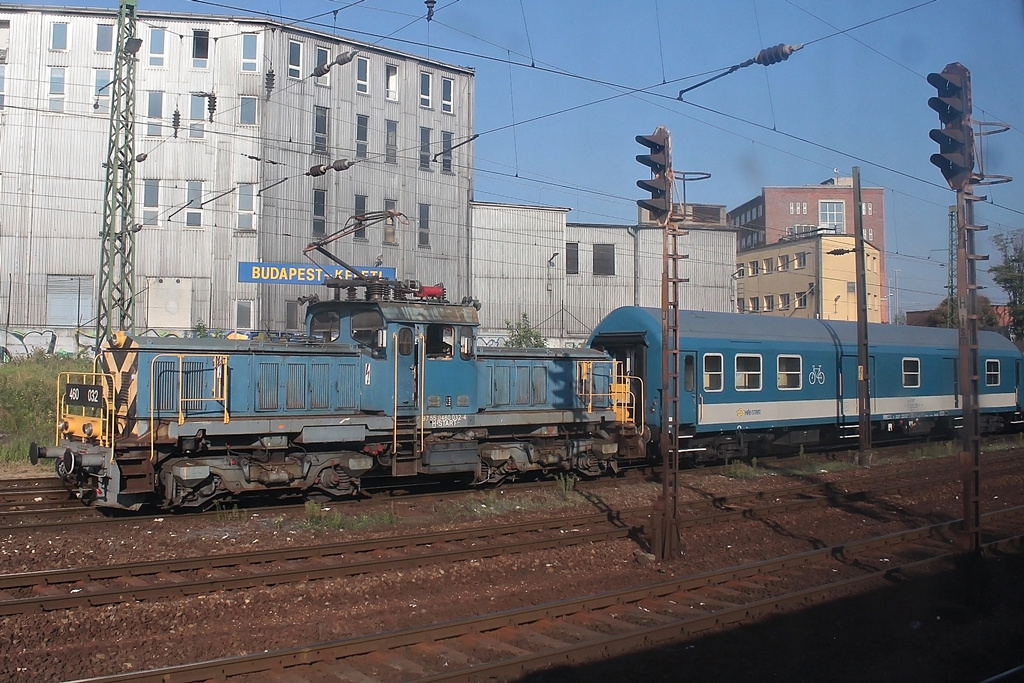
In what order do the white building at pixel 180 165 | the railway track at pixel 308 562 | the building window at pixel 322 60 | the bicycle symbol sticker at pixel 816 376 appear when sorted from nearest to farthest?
1. the railway track at pixel 308 562
2. the bicycle symbol sticker at pixel 816 376
3. the white building at pixel 180 165
4. the building window at pixel 322 60

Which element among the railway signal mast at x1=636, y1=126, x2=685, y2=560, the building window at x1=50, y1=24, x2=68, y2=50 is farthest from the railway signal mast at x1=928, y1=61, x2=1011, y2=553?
the building window at x1=50, y1=24, x2=68, y2=50

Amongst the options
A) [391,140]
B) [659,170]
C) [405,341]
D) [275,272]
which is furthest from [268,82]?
[659,170]

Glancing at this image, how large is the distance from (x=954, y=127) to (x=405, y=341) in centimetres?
872

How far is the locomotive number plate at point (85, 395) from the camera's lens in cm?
1220

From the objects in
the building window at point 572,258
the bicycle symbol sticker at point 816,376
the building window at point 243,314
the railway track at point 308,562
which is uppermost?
the building window at point 572,258

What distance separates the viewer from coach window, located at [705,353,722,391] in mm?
18592

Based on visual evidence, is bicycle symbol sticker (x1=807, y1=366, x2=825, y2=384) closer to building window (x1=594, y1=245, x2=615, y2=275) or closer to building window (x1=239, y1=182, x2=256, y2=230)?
building window (x1=594, y1=245, x2=615, y2=275)

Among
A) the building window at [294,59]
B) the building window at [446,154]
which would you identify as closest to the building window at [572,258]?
the building window at [446,154]

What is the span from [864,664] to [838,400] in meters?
15.9

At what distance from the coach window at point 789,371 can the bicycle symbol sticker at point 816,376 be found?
362 millimetres

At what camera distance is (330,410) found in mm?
13672

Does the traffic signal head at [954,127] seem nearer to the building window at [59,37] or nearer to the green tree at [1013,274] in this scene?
the green tree at [1013,274]

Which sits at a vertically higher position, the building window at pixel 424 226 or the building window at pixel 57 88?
the building window at pixel 57 88

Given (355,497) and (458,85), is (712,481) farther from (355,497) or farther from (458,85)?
(458,85)
